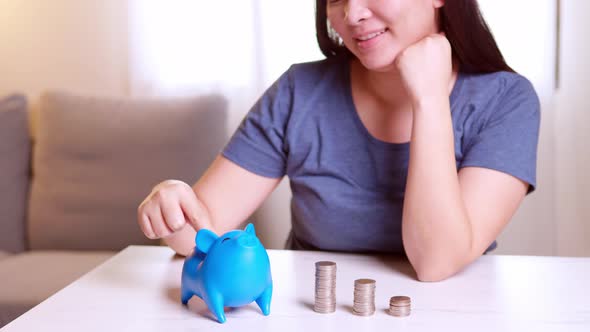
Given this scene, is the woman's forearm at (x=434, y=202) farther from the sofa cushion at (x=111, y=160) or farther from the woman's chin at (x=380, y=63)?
the sofa cushion at (x=111, y=160)

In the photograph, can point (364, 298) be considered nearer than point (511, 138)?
Yes

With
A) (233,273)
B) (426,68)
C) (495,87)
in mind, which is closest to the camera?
(233,273)

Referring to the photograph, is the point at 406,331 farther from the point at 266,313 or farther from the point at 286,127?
the point at 286,127

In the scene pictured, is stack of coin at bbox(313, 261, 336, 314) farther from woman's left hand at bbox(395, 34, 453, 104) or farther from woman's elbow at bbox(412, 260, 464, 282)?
woman's left hand at bbox(395, 34, 453, 104)

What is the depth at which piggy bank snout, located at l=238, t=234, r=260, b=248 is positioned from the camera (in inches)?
32.6

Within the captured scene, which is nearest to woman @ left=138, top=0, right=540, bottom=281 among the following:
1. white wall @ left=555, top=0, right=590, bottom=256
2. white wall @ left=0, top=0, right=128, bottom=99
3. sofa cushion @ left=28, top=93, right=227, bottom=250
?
sofa cushion @ left=28, top=93, right=227, bottom=250

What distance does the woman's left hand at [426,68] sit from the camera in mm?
1124

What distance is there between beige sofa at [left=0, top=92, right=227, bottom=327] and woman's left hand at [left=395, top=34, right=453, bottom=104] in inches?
51.3

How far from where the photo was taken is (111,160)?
7.84ft

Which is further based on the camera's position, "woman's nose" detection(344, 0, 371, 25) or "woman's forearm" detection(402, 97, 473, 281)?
"woman's nose" detection(344, 0, 371, 25)

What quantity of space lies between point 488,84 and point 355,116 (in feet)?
0.81

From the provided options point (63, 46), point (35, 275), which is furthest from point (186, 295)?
point (63, 46)

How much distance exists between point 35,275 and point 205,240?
1.40 metres

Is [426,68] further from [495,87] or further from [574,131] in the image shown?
[574,131]
